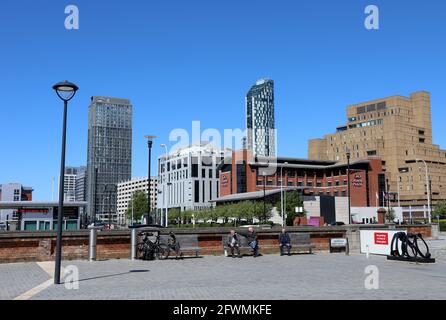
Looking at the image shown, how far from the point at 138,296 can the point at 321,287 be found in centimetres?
461

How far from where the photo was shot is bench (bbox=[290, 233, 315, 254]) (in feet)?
73.2

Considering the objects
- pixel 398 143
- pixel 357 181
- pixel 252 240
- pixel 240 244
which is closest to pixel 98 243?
pixel 240 244

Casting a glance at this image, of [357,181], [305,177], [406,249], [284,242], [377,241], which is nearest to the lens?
[406,249]

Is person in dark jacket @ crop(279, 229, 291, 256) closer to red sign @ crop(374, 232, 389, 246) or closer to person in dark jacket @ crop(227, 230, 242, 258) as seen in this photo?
person in dark jacket @ crop(227, 230, 242, 258)

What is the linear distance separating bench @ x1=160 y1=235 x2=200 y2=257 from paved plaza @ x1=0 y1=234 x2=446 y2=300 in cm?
70

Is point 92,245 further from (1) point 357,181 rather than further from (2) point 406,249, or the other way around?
(1) point 357,181

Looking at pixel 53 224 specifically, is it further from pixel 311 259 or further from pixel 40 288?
pixel 40 288

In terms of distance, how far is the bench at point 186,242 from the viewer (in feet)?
65.3

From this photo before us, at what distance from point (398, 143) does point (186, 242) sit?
142 m

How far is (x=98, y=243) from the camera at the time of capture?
A: 19188mm

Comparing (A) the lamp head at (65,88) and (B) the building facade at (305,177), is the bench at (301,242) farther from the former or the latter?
(B) the building facade at (305,177)

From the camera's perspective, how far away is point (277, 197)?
298ft

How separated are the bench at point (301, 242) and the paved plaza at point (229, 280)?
9.33 feet

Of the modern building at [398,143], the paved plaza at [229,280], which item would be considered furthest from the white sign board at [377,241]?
the modern building at [398,143]
